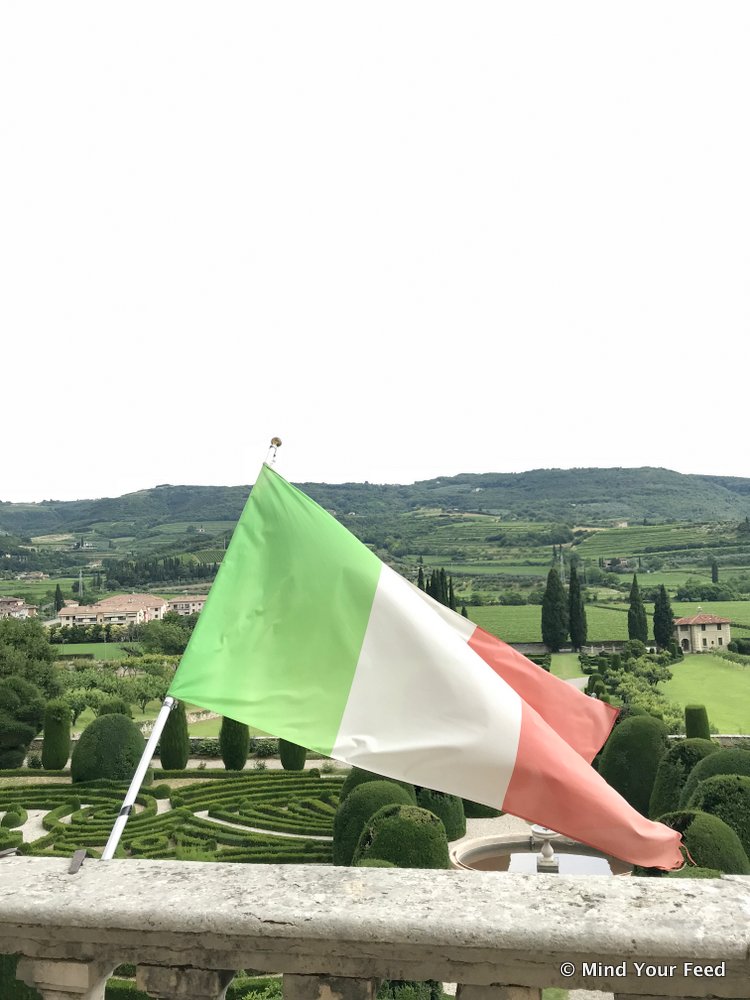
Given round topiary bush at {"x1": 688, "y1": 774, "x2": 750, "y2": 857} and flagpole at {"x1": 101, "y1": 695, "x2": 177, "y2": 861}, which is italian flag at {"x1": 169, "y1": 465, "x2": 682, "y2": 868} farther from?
round topiary bush at {"x1": 688, "y1": 774, "x2": 750, "y2": 857}

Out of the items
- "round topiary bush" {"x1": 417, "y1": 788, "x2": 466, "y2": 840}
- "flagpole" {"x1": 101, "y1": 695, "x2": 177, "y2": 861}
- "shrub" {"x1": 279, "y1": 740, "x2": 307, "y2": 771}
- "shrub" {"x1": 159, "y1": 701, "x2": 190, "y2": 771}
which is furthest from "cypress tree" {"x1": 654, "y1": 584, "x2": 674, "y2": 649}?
"flagpole" {"x1": 101, "y1": 695, "x2": 177, "y2": 861}

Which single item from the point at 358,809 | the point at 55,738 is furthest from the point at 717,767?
the point at 55,738

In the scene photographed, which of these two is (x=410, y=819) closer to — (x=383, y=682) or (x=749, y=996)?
(x=383, y=682)

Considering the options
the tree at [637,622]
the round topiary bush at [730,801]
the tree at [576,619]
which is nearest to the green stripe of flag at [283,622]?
the round topiary bush at [730,801]

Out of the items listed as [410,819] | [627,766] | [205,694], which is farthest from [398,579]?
[627,766]

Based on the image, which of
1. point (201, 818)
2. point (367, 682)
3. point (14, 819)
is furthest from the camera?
point (14, 819)

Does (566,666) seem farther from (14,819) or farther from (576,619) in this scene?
(14,819)
